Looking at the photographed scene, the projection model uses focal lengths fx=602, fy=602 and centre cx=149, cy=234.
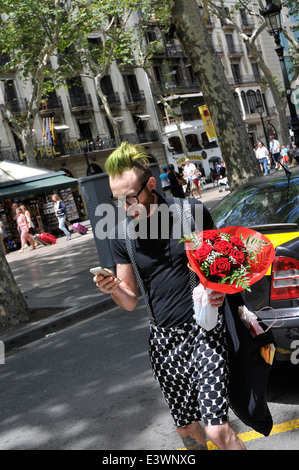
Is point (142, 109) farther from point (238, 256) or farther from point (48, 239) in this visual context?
point (238, 256)

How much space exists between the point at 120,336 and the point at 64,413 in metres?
2.15

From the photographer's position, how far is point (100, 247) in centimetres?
1044

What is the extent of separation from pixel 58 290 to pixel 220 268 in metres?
8.49

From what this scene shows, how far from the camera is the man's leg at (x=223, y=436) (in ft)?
8.73

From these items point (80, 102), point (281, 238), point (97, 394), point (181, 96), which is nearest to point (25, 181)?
point (97, 394)

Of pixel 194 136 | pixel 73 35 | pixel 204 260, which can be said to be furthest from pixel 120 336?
pixel 194 136

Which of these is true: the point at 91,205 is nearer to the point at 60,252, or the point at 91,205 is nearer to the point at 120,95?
the point at 60,252

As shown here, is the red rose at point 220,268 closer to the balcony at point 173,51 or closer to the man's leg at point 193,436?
the man's leg at point 193,436

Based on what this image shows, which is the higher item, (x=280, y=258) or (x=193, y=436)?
(x=280, y=258)

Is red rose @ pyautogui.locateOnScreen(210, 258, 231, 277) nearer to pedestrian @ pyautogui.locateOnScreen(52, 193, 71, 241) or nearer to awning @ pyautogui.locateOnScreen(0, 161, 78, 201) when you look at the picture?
awning @ pyautogui.locateOnScreen(0, 161, 78, 201)

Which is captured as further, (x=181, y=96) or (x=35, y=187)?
(x=181, y=96)

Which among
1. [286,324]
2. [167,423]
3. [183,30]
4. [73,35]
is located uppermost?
[73,35]

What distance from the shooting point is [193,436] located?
9.67 ft

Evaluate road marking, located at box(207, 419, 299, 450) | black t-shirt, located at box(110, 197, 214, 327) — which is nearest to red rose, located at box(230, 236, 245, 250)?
black t-shirt, located at box(110, 197, 214, 327)
